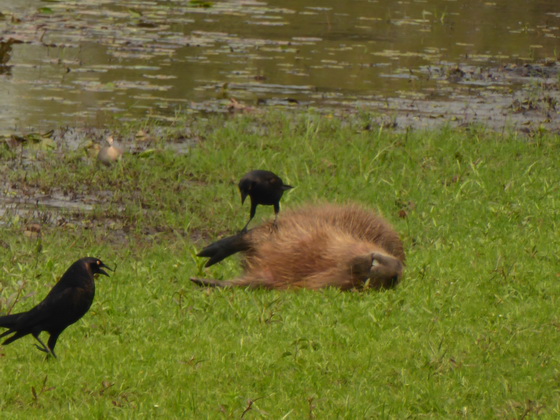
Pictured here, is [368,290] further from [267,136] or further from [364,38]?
[364,38]

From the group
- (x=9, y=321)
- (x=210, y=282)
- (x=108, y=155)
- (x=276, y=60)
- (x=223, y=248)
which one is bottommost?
(x=276, y=60)

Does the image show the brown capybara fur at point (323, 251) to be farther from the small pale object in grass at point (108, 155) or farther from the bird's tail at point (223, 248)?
the small pale object in grass at point (108, 155)

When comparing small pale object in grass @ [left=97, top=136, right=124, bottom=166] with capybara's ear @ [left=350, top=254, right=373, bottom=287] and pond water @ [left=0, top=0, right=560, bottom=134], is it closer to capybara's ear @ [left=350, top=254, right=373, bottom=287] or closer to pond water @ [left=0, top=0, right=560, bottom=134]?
pond water @ [left=0, top=0, right=560, bottom=134]

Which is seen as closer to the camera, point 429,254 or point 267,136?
point 429,254

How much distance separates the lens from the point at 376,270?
622 centimetres

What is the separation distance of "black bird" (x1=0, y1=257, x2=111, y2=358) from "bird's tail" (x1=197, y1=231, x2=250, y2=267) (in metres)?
1.73

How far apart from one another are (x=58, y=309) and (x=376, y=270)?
211 cm

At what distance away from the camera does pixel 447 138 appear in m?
10.2

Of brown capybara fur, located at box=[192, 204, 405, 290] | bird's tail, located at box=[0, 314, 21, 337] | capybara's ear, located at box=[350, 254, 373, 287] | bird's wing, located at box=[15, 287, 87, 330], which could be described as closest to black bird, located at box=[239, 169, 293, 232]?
brown capybara fur, located at box=[192, 204, 405, 290]

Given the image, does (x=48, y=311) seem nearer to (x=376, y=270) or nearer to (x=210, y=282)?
(x=210, y=282)

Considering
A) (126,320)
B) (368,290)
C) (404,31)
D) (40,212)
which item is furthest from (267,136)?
(404,31)

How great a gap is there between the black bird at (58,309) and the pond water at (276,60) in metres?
5.52

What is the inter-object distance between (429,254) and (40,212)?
2980mm

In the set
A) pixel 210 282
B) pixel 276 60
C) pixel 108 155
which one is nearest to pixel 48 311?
pixel 210 282
